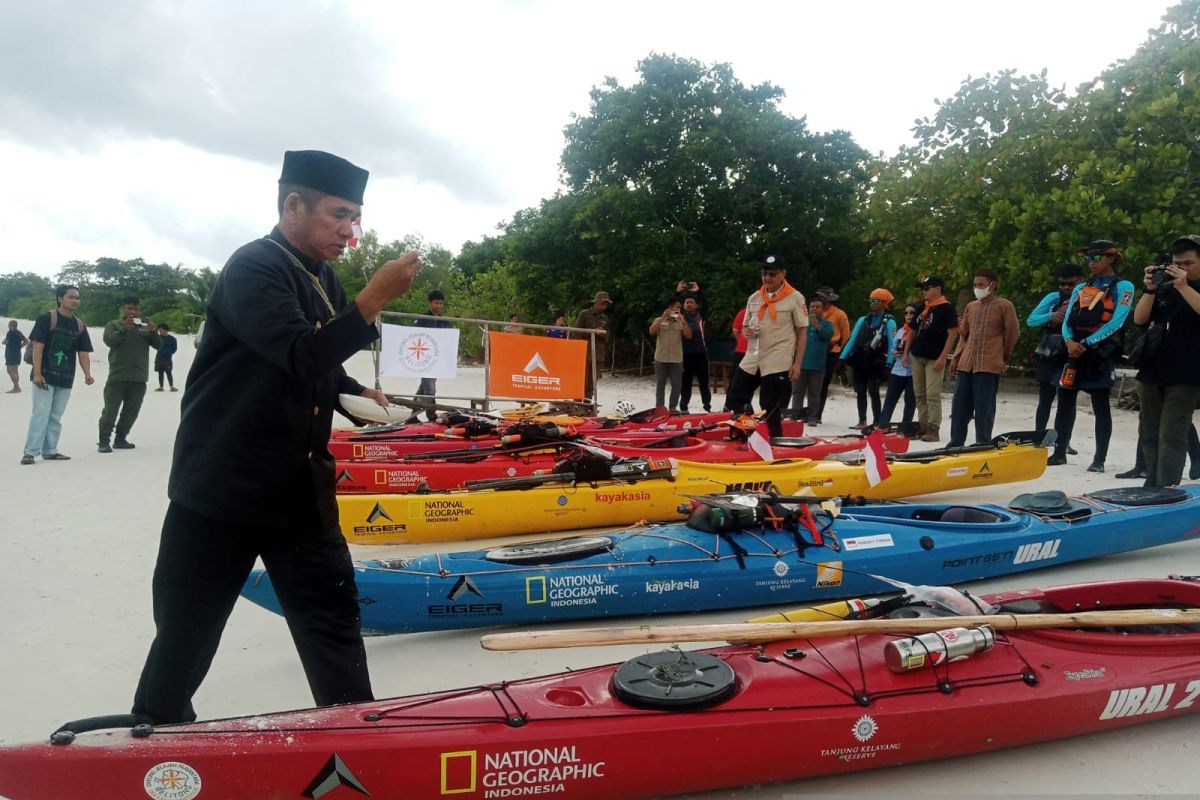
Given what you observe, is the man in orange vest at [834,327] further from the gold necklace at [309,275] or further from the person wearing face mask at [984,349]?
the gold necklace at [309,275]

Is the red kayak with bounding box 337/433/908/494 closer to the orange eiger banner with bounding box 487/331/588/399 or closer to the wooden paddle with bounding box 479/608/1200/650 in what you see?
the wooden paddle with bounding box 479/608/1200/650

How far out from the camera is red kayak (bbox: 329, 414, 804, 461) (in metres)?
6.68

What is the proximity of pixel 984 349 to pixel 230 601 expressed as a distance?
725cm

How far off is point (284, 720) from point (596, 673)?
3.08 feet

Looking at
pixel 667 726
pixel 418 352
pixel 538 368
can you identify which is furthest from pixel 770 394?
pixel 667 726

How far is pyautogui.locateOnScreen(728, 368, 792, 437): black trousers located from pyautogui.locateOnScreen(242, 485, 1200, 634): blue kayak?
2920 millimetres

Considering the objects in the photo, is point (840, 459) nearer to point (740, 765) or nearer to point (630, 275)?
point (740, 765)

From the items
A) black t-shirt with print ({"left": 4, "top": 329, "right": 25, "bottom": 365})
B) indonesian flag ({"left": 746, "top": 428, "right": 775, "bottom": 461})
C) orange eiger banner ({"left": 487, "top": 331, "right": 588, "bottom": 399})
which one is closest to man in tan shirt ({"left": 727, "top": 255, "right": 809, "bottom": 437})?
indonesian flag ({"left": 746, "top": 428, "right": 775, "bottom": 461})

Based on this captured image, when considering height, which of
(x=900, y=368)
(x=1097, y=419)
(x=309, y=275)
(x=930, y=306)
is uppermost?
(x=930, y=306)

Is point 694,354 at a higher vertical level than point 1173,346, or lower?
lower

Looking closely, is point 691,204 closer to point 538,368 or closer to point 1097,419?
point 538,368

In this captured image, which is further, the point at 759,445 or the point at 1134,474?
the point at 1134,474

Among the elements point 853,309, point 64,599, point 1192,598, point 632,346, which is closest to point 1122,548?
point 1192,598

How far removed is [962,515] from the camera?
434cm
